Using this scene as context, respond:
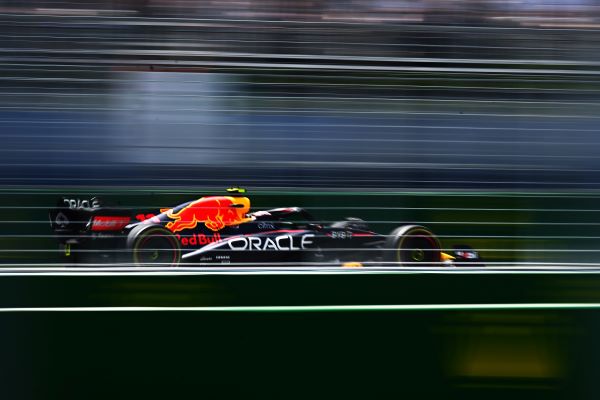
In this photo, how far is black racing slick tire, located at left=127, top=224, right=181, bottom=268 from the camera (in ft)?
9.02

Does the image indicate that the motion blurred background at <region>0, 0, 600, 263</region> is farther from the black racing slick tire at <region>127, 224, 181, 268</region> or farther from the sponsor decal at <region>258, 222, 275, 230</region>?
the sponsor decal at <region>258, 222, 275, 230</region>

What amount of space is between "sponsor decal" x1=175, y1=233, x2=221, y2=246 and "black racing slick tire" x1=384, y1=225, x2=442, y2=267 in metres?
1.43

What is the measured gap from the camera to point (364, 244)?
14.6 feet

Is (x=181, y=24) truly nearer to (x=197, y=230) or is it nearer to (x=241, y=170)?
(x=241, y=170)

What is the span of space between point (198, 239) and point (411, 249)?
293 cm

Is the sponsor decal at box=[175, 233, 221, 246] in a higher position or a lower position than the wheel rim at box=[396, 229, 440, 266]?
lower


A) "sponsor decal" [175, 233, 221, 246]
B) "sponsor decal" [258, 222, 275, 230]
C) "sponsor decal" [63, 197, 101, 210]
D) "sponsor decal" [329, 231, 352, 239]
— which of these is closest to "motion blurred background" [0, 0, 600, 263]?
"sponsor decal" [63, 197, 101, 210]

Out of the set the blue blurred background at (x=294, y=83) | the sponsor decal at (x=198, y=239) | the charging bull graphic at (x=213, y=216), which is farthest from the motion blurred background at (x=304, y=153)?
the charging bull graphic at (x=213, y=216)

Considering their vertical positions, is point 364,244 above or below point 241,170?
below

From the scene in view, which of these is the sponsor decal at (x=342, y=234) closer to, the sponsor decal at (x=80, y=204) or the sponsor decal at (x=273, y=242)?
the sponsor decal at (x=273, y=242)

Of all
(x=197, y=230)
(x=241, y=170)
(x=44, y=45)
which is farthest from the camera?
(x=197, y=230)
